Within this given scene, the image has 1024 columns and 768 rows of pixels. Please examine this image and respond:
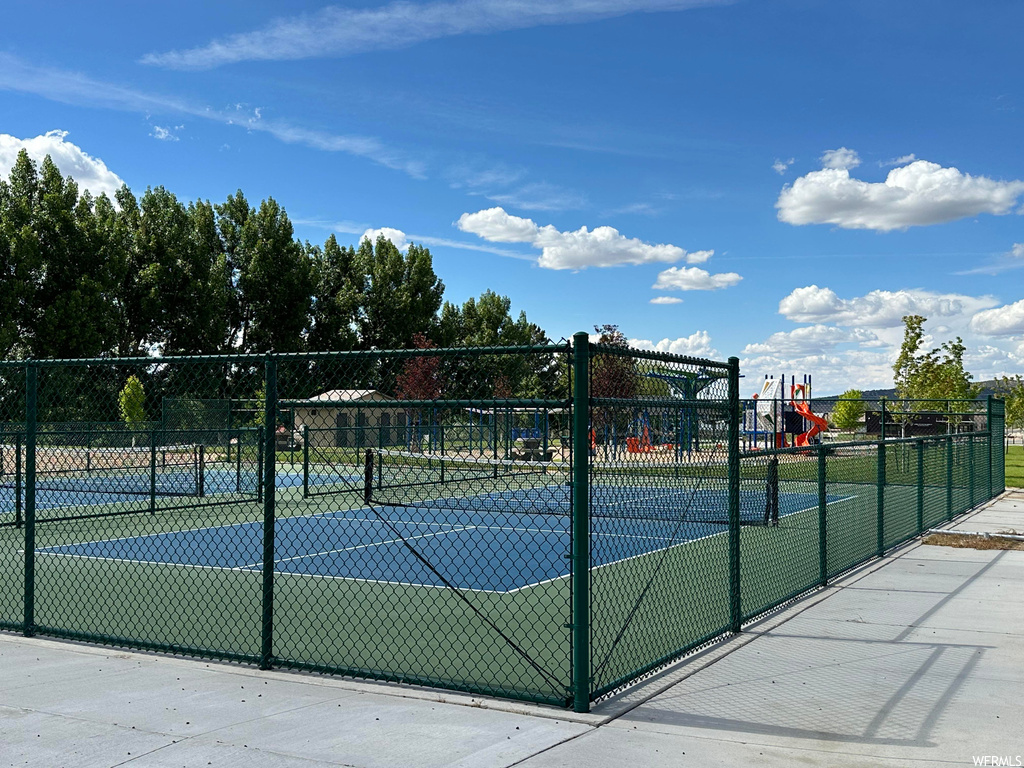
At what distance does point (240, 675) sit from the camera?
652 centimetres

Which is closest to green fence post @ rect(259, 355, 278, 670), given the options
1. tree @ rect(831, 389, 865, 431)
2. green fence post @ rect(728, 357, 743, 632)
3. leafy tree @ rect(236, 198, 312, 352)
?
green fence post @ rect(728, 357, 743, 632)

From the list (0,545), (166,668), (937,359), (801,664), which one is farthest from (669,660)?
(937,359)

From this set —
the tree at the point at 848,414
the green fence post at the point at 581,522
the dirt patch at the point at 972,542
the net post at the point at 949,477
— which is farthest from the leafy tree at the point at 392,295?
the green fence post at the point at 581,522

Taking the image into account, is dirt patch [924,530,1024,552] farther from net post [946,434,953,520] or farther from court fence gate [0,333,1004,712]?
net post [946,434,953,520]

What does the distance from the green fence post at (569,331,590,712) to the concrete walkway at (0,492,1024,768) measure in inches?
9.2

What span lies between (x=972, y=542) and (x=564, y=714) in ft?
32.9

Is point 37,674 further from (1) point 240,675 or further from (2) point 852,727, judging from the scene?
(2) point 852,727

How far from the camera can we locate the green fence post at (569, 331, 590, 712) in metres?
5.61

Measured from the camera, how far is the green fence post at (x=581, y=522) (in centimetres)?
561

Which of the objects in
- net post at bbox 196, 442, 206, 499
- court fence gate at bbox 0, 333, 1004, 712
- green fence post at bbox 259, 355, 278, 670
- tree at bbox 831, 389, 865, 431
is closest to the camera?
court fence gate at bbox 0, 333, 1004, 712

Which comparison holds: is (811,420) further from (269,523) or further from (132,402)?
(269,523)

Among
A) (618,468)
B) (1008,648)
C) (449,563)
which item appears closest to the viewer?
(618,468)

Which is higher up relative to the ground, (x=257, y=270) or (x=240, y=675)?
(x=257, y=270)

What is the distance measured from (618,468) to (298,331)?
51787mm
